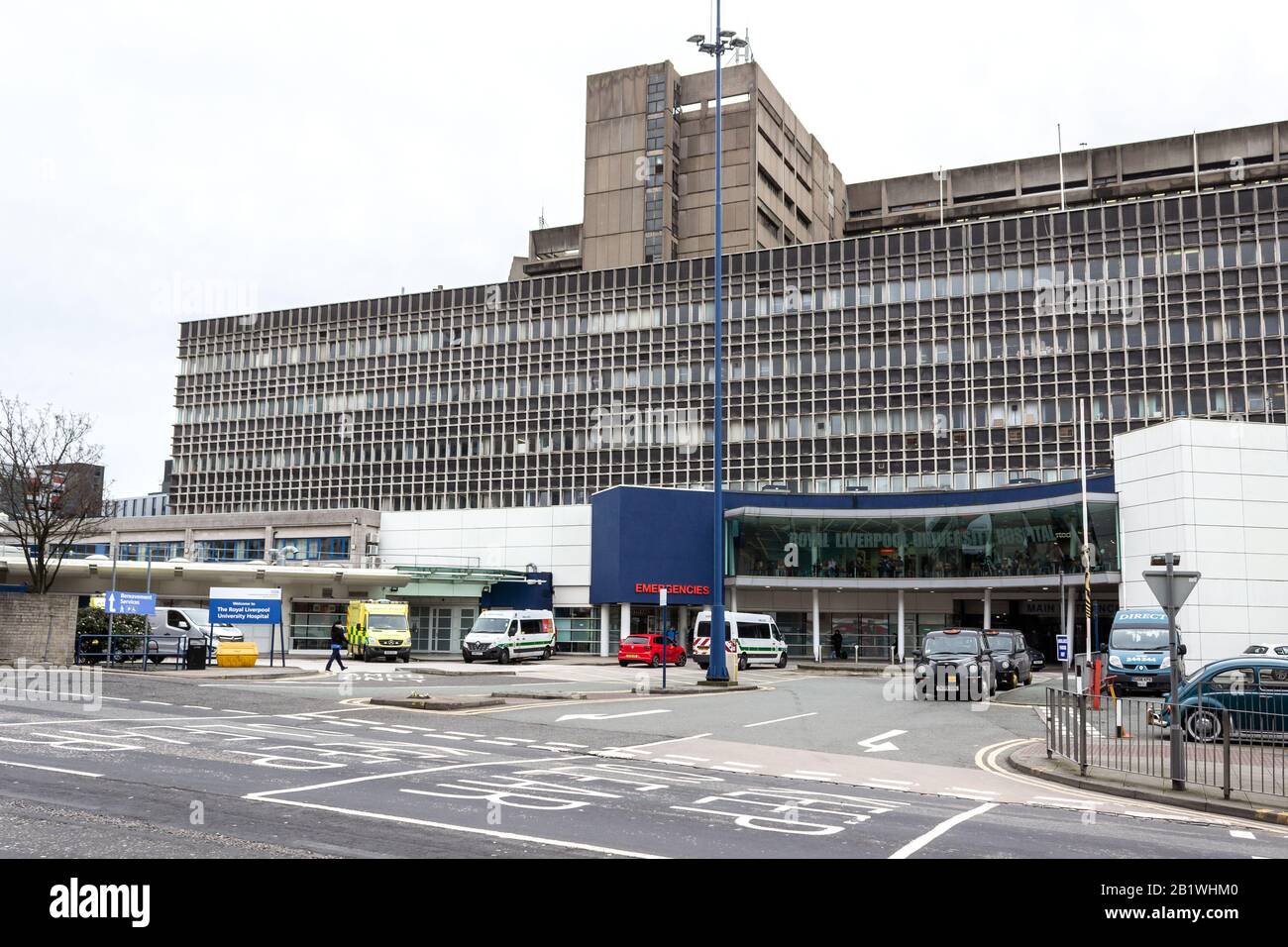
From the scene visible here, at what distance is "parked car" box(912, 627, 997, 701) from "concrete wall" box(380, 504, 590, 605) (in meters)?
32.7

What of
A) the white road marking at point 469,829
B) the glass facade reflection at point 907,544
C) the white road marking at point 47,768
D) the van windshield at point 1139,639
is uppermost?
the glass facade reflection at point 907,544

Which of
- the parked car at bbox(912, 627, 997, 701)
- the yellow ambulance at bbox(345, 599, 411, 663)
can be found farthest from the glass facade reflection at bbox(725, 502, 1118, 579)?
the yellow ambulance at bbox(345, 599, 411, 663)

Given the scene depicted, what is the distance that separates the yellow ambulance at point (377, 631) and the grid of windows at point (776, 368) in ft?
105

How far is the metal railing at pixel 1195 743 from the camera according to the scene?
1377 centimetres

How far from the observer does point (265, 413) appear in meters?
86.8

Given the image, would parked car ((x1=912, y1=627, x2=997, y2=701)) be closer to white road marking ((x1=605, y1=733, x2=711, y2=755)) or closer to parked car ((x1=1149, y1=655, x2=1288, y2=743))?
parked car ((x1=1149, y1=655, x2=1288, y2=743))

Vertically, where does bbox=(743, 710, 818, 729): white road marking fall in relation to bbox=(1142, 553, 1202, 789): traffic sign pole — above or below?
below

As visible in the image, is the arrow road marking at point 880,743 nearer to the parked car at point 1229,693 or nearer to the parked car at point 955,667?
the parked car at point 1229,693

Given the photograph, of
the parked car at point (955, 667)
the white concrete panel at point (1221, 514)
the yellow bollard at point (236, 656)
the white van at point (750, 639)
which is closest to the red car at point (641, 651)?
the white van at point (750, 639)

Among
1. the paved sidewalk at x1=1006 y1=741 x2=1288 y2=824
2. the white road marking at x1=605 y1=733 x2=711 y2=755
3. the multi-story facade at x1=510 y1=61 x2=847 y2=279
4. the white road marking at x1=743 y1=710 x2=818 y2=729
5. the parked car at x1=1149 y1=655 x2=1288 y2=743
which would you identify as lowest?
the white road marking at x1=743 y1=710 x2=818 y2=729

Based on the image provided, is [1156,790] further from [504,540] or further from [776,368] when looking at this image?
[776,368]

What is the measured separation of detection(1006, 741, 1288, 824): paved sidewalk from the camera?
40.7ft

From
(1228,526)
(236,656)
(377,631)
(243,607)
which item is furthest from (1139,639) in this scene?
(377,631)
